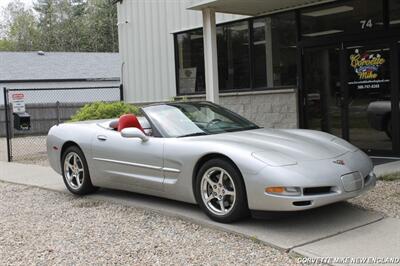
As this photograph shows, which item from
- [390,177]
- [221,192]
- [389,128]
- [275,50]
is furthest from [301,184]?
[275,50]

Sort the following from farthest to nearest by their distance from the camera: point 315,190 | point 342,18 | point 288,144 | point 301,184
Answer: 1. point 342,18
2. point 288,144
3. point 315,190
4. point 301,184

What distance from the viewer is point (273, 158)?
5.35 meters

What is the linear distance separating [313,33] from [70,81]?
21.3 metres

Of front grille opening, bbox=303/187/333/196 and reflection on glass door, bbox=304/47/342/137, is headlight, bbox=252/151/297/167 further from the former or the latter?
reflection on glass door, bbox=304/47/342/137

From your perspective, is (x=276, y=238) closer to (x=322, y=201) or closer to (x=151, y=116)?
(x=322, y=201)

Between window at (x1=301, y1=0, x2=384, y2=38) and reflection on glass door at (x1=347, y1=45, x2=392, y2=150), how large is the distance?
17.6 inches

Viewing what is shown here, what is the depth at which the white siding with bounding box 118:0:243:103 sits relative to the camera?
14539mm

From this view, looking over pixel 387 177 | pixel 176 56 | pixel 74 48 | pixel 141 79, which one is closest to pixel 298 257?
pixel 387 177

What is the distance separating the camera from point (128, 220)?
6250 millimetres

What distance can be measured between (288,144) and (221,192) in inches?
34.8

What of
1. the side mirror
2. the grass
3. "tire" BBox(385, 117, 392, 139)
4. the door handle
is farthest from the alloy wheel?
Result: "tire" BBox(385, 117, 392, 139)

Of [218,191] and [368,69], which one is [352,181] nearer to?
[218,191]

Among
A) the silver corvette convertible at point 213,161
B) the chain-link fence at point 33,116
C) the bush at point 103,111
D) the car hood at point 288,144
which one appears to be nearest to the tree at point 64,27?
the chain-link fence at point 33,116

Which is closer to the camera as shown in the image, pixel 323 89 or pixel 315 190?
pixel 315 190
